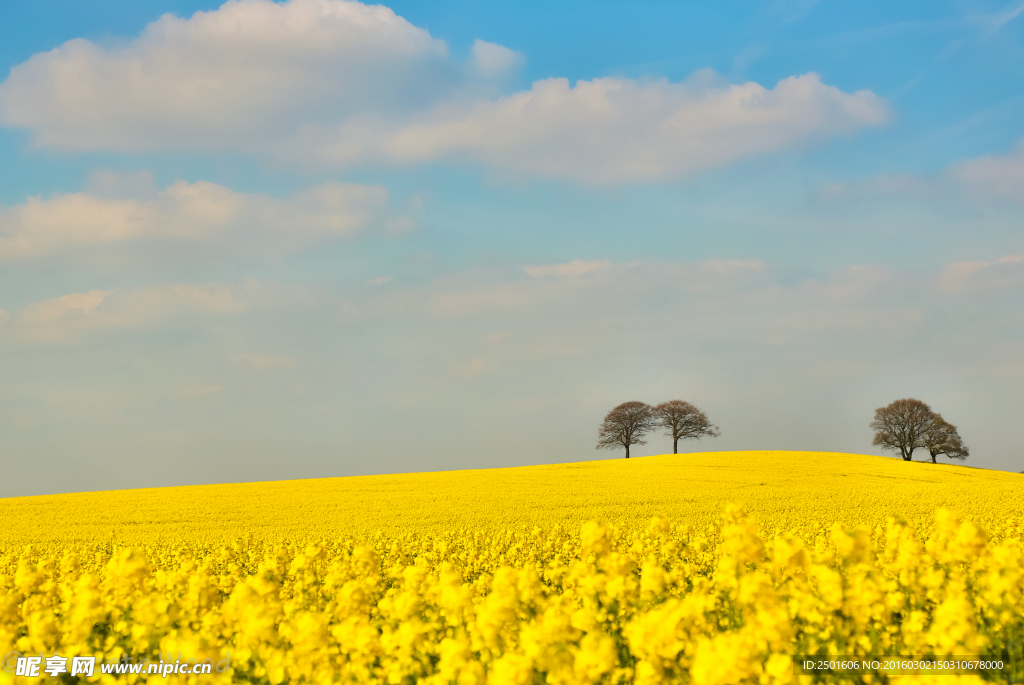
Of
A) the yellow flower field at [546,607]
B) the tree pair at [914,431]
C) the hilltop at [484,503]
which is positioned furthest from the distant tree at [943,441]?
the yellow flower field at [546,607]

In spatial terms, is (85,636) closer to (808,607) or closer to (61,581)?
(61,581)

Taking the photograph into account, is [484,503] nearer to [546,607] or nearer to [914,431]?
[546,607]

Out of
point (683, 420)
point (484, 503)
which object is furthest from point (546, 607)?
point (683, 420)

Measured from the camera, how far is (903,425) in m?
53.8

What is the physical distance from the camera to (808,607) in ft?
20.9

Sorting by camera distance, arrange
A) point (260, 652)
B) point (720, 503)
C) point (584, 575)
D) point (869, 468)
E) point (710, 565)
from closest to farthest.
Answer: point (260, 652), point (584, 575), point (710, 565), point (720, 503), point (869, 468)

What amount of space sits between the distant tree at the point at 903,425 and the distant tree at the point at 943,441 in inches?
12.6

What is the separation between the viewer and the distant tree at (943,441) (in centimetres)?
5200

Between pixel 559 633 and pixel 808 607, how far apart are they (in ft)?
7.71

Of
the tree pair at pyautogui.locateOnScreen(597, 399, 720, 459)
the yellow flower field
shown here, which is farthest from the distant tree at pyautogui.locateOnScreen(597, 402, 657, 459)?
the yellow flower field

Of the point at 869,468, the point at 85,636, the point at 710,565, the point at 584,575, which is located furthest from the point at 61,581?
the point at 869,468

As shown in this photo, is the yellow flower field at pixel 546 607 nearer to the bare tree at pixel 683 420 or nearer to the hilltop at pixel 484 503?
the hilltop at pixel 484 503

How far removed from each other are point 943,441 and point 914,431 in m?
1.92

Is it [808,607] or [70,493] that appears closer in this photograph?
[808,607]
